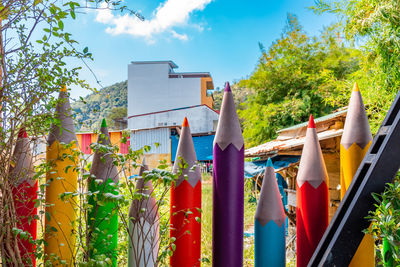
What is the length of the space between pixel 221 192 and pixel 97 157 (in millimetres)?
603

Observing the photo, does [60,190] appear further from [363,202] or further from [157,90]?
[157,90]

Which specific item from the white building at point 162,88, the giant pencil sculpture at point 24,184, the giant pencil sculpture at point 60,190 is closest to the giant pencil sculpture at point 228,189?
the giant pencil sculpture at point 60,190

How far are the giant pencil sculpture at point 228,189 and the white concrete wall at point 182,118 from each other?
545 inches

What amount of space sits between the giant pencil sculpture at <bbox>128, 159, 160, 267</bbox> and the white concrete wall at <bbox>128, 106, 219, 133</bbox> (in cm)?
1376

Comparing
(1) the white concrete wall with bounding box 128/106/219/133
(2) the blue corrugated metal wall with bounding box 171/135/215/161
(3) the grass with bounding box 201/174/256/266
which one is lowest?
(3) the grass with bounding box 201/174/256/266

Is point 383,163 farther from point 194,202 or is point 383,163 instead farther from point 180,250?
point 180,250

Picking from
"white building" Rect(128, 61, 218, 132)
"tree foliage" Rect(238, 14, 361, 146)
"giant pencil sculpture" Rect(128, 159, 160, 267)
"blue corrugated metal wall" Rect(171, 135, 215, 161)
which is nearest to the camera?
"giant pencil sculpture" Rect(128, 159, 160, 267)

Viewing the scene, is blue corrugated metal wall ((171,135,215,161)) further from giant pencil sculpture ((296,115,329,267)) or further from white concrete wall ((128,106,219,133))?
giant pencil sculpture ((296,115,329,267))

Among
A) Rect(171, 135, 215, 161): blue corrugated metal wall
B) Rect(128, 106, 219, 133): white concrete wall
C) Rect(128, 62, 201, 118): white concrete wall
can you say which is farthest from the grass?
Rect(128, 62, 201, 118): white concrete wall

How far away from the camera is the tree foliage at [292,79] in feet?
33.8

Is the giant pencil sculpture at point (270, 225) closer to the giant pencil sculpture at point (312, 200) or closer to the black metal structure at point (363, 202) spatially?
the giant pencil sculpture at point (312, 200)

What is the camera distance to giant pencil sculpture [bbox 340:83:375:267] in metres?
1.31

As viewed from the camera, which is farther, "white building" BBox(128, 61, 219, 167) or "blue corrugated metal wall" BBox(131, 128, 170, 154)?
"white building" BBox(128, 61, 219, 167)

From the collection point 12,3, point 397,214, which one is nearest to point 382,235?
point 397,214
